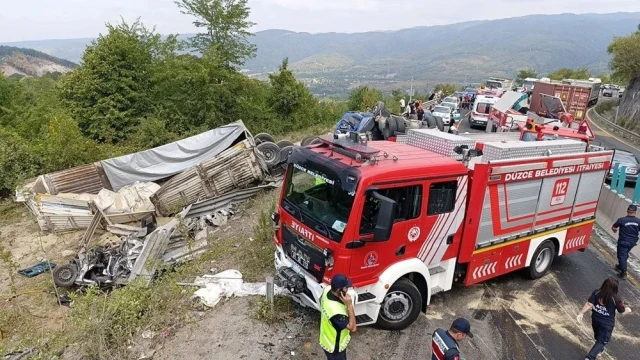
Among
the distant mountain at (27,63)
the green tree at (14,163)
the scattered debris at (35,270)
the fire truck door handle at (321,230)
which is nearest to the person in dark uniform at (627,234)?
the fire truck door handle at (321,230)

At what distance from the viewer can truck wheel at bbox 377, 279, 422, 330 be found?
5766mm

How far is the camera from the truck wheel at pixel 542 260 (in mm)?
7682

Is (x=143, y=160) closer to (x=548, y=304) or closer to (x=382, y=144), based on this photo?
(x=382, y=144)

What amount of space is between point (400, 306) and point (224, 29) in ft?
73.0

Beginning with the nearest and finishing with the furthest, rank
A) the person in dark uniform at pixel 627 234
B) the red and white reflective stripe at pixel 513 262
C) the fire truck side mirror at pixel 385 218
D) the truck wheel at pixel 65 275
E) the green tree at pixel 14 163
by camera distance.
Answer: the fire truck side mirror at pixel 385 218 → the red and white reflective stripe at pixel 513 262 → the person in dark uniform at pixel 627 234 → the truck wheel at pixel 65 275 → the green tree at pixel 14 163

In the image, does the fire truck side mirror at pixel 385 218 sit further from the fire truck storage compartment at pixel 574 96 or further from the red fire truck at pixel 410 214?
the fire truck storage compartment at pixel 574 96

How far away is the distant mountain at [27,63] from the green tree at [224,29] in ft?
418

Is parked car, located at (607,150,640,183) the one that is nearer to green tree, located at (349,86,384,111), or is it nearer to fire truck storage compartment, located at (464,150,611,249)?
fire truck storage compartment, located at (464,150,611,249)

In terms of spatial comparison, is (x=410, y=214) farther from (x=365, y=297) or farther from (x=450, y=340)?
(x=450, y=340)

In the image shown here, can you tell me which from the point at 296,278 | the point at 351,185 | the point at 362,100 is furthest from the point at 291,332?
the point at 362,100

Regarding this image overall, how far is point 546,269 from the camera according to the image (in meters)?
8.11

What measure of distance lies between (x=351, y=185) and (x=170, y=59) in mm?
22186

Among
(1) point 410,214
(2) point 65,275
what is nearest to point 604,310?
(1) point 410,214

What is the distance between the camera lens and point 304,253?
572cm
